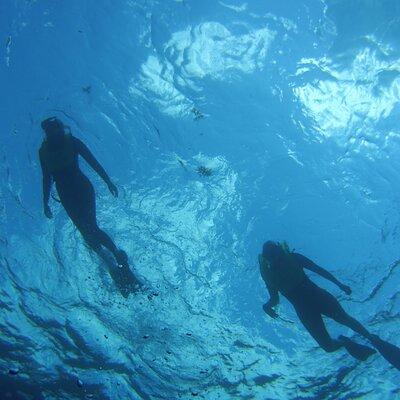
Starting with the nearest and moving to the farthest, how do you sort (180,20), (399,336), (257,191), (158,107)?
(180,20) < (158,107) < (257,191) < (399,336)

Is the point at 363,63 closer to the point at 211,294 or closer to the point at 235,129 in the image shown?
the point at 235,129

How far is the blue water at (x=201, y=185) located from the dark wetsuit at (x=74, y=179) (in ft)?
12.2

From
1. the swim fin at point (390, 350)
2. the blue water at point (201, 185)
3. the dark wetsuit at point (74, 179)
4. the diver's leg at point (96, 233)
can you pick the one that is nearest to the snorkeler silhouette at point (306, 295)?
the swim fin at point (390, 350)

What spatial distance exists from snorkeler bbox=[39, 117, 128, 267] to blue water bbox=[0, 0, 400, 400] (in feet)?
12.2

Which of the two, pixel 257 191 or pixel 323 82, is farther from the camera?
pixel 257 191

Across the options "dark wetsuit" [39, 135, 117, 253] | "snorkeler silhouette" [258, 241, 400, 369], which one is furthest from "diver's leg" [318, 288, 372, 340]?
"dark wetsuit" [39, 135, 117, 253]

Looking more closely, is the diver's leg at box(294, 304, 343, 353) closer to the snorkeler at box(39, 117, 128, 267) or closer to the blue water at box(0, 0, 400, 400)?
the blue water at box(0, 0, 400, 400)

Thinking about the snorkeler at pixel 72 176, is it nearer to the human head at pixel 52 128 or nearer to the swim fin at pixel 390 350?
the human head at pixel 52 128

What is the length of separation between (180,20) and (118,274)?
24.4 feet

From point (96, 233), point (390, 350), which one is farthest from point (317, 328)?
point (96, 233)

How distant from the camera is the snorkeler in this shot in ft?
26.5

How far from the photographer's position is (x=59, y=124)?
803cm

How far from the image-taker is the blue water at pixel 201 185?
1112 centimetres

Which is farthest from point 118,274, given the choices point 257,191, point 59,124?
point 257,191
